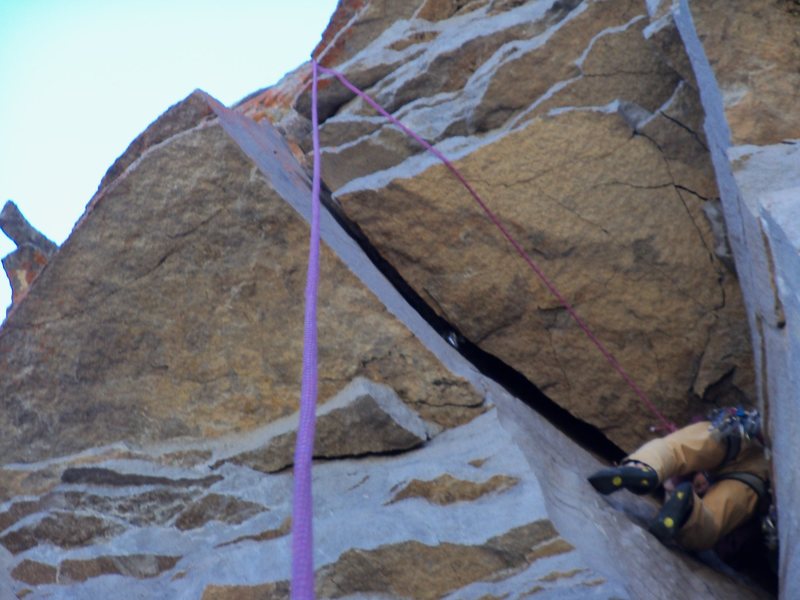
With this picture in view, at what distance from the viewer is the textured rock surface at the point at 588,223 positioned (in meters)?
3.58

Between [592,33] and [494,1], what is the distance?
87 cm

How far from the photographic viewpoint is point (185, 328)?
308cm

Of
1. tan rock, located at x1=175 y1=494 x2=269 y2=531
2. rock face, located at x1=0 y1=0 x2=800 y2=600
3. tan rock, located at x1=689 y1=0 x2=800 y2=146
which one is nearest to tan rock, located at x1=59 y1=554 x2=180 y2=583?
rock face, located at x1=0 y1=0 x2=800 y2=600

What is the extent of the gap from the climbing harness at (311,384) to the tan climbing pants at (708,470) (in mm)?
502

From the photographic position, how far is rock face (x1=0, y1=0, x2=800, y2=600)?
240cm

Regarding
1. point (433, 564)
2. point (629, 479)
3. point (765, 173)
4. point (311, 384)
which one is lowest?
point (629, 479)

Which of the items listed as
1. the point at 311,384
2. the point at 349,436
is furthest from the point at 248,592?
the point at 349,436

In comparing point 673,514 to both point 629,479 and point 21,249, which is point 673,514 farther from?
point 21,249

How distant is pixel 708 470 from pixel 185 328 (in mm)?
1819

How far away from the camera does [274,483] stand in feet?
8.97

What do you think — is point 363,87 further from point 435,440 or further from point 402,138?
point 435,440

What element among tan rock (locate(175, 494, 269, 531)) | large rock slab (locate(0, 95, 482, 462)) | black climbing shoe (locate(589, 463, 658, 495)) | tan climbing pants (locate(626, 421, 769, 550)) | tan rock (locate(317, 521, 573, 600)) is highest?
large rock slab (locate(0, 95, 482, 462))

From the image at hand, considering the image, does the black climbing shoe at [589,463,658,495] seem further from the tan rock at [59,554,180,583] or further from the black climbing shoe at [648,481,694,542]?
the tan rock at [59,554,180,583]

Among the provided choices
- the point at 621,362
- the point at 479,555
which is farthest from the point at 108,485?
the point at 621,362
